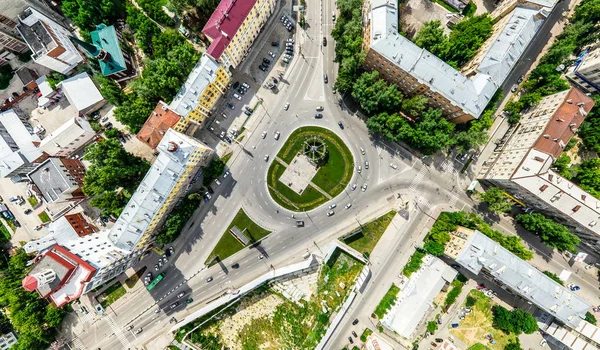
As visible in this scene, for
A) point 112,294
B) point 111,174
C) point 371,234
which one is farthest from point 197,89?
point 112,294

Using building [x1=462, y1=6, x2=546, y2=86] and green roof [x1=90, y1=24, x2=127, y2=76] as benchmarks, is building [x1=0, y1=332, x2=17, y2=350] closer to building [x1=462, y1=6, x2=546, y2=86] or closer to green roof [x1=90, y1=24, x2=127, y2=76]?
green roof [x1=90, y1=24, x2=127, y2=76]

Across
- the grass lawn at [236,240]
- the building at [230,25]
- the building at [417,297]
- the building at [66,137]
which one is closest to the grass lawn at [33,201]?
the building at [66,137]

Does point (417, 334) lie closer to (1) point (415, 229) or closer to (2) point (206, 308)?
(1) point (415, 229)

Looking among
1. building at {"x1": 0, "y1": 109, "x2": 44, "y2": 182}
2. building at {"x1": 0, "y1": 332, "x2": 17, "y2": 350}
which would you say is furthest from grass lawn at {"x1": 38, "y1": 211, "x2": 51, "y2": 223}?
building at {"x1": 0, "y1": 332, "x2": 17, "y2": 350}

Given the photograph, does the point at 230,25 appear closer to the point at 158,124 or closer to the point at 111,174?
the point at 158,124

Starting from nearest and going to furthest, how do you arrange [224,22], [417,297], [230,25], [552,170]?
[224,22] → [230,25] → [552,170] → [417,297]
